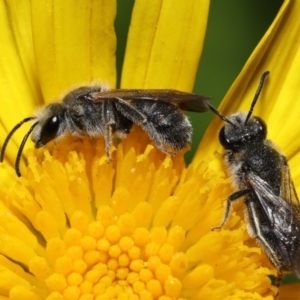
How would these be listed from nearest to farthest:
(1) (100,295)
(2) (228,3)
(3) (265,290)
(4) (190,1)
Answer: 1. (1) (100,295)
2. (3) (265,290)
3. (4) (190,1)
4. (2) (228,3)

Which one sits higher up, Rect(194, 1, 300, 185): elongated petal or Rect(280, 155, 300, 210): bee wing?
Rect(194, 1, 300, 185): elongated petal

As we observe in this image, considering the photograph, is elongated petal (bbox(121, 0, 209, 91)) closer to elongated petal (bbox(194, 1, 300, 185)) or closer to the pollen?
elongated petal (bbox(194, 1, 300, 185))

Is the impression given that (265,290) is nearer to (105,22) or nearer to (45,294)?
(45,294)

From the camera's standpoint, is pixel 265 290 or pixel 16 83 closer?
pixel 265 290

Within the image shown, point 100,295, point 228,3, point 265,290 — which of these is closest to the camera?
point 100,295

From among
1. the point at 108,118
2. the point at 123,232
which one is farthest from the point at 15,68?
the point at 123,232

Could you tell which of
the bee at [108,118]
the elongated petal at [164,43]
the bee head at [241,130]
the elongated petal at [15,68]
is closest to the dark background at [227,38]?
the elongated petal at [164,43]

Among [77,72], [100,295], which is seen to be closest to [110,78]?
[77,72]

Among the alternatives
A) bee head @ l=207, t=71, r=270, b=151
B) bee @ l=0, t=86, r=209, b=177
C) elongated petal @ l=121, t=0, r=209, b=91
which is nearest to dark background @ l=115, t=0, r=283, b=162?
elongated petal @ l=121, t=0, r=209, b=91
